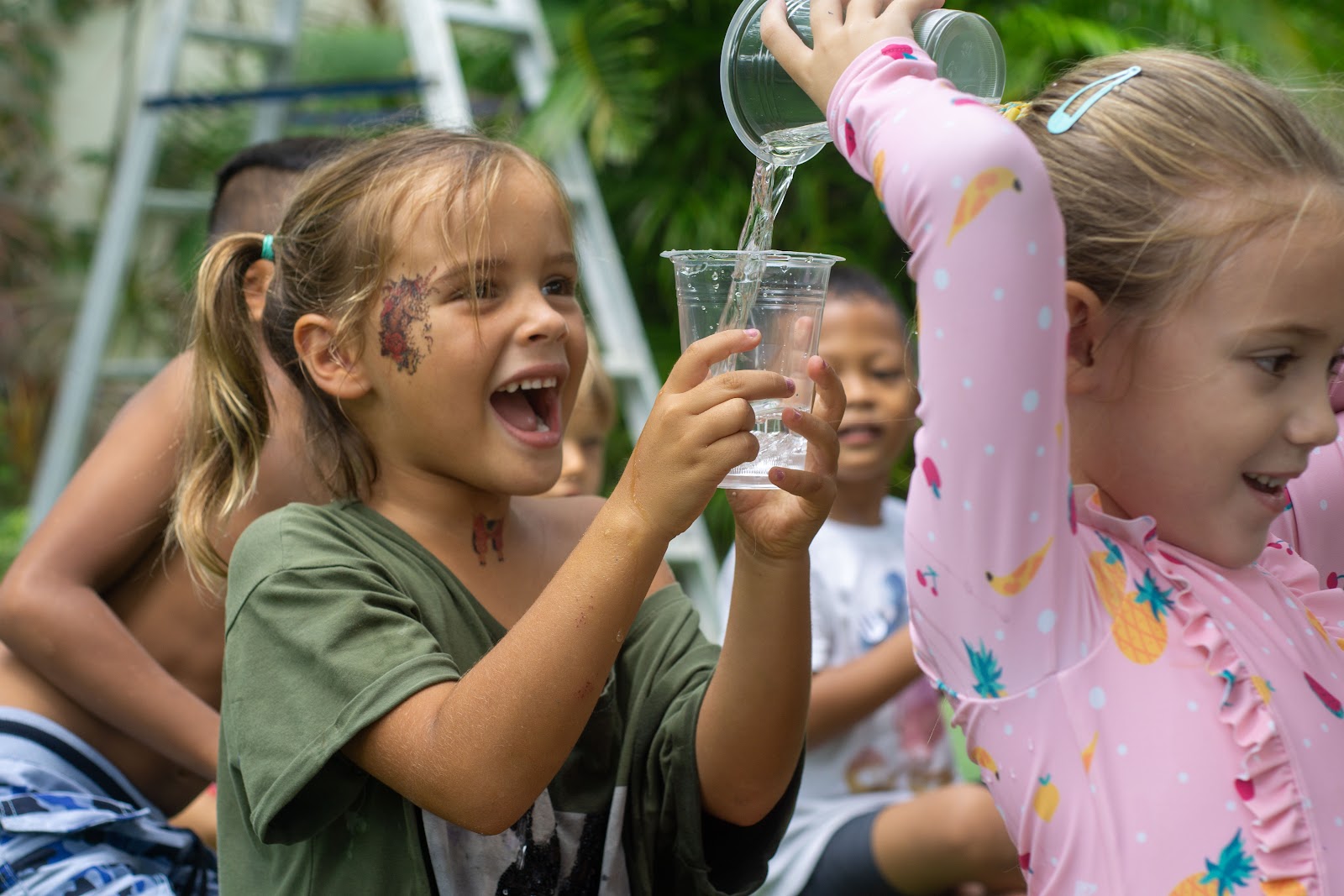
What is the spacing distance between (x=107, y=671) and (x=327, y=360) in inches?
33.0

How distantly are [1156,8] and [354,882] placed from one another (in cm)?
567

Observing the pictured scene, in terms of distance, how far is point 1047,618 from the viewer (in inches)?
51.6

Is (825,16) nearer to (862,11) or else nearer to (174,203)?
(862,11)

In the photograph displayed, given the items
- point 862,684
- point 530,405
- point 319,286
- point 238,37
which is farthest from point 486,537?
point 238,37

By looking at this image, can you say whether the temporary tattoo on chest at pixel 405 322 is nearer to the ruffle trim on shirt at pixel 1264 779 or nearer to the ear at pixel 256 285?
the ear at pixel 256 285

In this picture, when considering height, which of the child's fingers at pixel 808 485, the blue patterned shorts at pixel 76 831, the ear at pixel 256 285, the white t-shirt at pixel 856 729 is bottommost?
the white t-shirt at pixel 856 729

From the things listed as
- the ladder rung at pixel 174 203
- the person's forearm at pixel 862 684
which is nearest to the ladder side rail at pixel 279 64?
the ladder rung at pixel 174 203

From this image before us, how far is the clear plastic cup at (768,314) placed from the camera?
1631 mm

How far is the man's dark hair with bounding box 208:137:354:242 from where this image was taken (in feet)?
10.3

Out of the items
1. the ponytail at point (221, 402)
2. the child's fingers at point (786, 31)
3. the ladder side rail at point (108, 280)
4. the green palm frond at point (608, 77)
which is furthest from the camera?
the green palm frond at point (608, 77)

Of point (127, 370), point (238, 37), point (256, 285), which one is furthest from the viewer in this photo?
point (238, 37)

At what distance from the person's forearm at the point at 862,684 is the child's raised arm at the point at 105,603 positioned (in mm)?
1324

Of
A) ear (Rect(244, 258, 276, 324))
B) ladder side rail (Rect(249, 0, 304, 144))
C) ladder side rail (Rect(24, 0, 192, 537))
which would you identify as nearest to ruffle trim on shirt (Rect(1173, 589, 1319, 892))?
ear (Rect(244, 258, 276, 324))

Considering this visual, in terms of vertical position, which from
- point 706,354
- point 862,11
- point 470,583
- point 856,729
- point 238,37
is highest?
point 238,37
